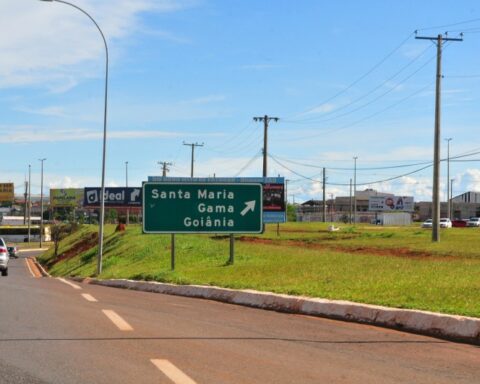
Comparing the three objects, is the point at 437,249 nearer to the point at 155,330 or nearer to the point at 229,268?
the point at 229,268

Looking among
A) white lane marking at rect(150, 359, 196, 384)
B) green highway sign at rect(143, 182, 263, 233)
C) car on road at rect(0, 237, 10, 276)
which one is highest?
green highway sign at rect(143, 182, 263, 233)

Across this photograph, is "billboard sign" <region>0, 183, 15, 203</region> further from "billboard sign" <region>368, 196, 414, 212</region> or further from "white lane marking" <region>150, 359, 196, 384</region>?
"white lane marking" <region>150, 359, 196, 384</region>

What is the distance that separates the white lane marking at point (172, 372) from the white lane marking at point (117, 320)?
2.49 m

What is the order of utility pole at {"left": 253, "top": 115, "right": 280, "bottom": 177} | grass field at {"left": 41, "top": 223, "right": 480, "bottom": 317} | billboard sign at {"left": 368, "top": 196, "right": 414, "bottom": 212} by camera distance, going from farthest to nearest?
billboard sign at {"left": 368, "top": 196, "right": 414, "bottom": 212} → utility pole at {"left": 253, "top": 115, "right": 280, "bottom": 177} → grass field at {"left": 41, "top": 223, "right": 480, "bottom": 317}

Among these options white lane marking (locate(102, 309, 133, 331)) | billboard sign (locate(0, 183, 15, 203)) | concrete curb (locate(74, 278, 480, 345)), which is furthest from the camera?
billboard sign (locate(0, 183, 15, 203))

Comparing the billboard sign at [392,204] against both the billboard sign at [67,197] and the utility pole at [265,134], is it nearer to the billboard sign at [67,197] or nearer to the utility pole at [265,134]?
the billboard sign at [67,197]

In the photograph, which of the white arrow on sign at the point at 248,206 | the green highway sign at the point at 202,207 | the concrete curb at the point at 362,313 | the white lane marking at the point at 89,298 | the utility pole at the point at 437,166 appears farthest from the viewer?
the utility pole at the point at 437,166

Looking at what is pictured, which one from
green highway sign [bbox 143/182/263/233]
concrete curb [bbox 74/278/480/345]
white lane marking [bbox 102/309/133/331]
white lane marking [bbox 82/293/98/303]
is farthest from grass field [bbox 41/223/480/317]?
white lane marking [bbox 102/309/133/331]

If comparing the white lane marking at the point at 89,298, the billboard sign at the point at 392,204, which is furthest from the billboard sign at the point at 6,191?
the white lane marking at the point at 89,298

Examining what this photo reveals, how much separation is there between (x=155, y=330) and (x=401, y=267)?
423 inches

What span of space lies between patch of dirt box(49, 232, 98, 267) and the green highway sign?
35.4 metres

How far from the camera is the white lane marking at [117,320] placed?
10002 millimetres

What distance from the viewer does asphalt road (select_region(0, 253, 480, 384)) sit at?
6926 millimetres

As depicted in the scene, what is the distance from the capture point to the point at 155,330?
9836 mm
